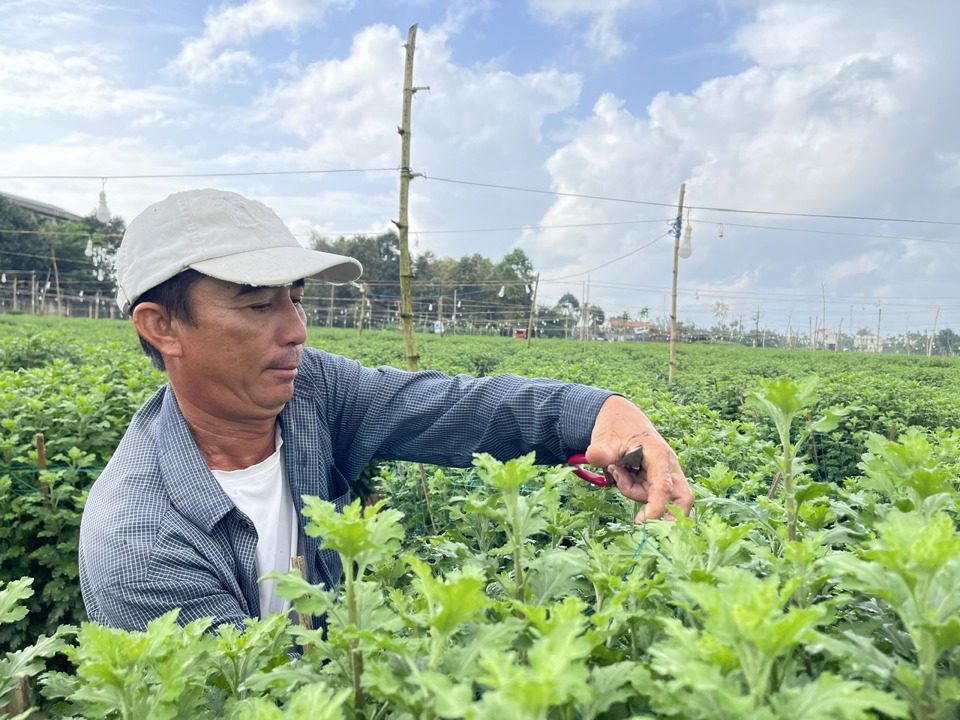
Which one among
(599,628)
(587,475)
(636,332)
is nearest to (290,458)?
(587,475)

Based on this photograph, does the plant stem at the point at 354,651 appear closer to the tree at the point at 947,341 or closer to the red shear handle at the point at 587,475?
the red shear handle at the point at 587,475

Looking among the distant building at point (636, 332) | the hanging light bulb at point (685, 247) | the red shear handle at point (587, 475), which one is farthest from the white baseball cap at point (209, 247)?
the distant building at point (636, 332)

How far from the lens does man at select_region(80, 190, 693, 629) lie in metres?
2.15

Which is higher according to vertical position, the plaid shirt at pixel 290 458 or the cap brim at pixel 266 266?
the cap brim at pixel 266 266

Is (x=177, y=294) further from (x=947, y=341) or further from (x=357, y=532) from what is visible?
(x=947, y=341)

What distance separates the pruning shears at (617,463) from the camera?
2025 mm

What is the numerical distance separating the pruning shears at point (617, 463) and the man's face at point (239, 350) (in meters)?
1.08

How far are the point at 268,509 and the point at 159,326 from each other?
30.7 inches

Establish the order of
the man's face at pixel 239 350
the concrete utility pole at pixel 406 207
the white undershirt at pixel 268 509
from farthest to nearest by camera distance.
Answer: the concrete utility pole at pixel 406 207 < the white undershirt at pixel 268 509 < the man's face at pixel 239 350

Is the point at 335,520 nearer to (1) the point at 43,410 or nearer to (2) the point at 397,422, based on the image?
(2) the point at 397,422

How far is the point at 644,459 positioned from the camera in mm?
2020

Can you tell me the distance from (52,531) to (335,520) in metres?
4.57

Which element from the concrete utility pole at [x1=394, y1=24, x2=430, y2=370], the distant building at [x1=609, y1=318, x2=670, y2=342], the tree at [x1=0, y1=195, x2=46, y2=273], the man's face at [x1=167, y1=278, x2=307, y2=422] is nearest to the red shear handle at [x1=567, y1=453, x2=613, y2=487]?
the man's face at [x1=167, y1=278, x2=307, y2=422]

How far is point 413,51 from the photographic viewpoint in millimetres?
5199
